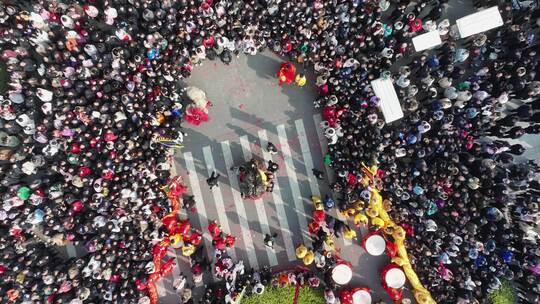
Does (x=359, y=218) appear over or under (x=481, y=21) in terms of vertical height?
under

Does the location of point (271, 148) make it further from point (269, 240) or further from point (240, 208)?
point (269, 240)

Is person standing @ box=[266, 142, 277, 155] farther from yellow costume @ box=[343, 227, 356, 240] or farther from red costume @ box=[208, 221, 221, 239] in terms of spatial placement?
yellow costume @ box=[343, 227, 356, 240]

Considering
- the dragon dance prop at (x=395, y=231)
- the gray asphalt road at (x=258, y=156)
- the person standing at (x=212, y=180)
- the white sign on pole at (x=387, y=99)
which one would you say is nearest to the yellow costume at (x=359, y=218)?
the dragon dance prop at (x=395, y=231)

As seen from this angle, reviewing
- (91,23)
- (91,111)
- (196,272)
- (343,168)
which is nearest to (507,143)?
(343,168)

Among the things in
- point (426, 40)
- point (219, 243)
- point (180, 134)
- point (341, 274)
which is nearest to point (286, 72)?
point (180, 134)

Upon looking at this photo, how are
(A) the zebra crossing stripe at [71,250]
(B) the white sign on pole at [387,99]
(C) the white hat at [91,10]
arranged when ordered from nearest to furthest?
1. (C) the white hat at [91,10]
2. (B) the white sign on pole at [387,99]
3. (A) the zebra crossing stripe at [71,250]

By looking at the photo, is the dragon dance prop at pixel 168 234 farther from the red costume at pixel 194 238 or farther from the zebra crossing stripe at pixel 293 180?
the zebra crossing stripe at pixel 293 180

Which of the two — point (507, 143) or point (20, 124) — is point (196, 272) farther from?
point (507, 143)
